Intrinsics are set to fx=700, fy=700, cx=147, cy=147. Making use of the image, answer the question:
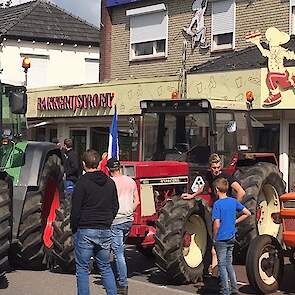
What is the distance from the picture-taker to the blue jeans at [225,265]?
25.2ft

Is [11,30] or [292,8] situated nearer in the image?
[292,8]

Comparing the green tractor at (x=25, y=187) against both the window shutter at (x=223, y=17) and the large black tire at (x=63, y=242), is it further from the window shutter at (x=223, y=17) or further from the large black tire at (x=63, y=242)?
the window shutter at (x=223, y=17)

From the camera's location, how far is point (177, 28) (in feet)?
64.0

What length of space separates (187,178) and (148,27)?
37.6 ft

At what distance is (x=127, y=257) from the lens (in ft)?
35.9

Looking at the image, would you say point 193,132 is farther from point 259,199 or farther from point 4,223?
point 4,223

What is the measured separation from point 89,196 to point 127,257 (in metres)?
4.33

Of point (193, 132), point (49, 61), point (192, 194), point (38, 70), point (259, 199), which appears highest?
point (49, 61)

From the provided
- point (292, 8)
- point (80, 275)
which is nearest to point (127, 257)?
point (80, 275)

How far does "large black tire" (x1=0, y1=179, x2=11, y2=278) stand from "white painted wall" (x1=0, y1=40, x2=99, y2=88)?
17.5 metres

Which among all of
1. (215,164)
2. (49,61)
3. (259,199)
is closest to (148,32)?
(49,61)

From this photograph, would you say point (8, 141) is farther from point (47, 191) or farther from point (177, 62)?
point (177, 62)

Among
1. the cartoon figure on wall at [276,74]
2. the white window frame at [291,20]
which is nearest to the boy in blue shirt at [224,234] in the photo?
the cartoon figure on wall at [276,74]

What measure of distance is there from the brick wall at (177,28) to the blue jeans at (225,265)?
9.86m
